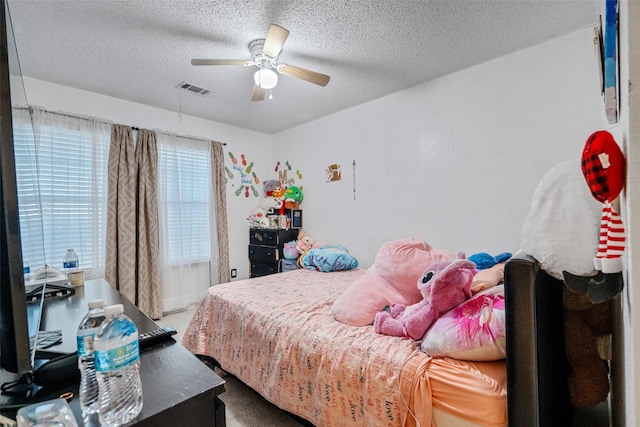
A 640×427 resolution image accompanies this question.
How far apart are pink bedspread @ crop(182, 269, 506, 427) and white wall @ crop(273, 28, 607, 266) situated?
130 cm

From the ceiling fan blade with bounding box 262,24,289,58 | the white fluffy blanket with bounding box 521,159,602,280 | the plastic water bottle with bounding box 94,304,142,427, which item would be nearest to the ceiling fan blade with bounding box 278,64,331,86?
the ceiling fan blade with bounding box 262,24,289,58

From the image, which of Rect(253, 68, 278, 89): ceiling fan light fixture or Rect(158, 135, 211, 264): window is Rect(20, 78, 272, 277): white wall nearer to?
Rect(158, 135, 211, 264): window

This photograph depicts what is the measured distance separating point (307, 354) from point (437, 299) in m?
0.75

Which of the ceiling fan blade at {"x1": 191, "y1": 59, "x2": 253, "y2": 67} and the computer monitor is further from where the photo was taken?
the ceiling fan blade at {"x1": 191, "y1": 59, "x2": 253, "y2": 67}

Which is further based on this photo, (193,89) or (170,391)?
(193,89)

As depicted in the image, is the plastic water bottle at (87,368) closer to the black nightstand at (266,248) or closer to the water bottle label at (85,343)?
the water bottle label at (85,343)

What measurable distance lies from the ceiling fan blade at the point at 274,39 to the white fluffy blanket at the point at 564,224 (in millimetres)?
1651

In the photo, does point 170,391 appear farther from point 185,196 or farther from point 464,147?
point 185,196

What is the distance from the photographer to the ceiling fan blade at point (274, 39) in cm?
176

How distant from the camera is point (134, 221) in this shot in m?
3.20

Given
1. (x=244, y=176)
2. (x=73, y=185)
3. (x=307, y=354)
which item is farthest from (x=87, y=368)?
(x=244, y=176)

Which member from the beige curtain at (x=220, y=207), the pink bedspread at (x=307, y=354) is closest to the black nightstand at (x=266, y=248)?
the beige curtain at (x=220, y=207)

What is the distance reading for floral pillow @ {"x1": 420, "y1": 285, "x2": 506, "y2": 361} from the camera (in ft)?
3.71

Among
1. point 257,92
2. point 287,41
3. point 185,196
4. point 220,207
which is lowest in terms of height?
Answer: point 220,207
